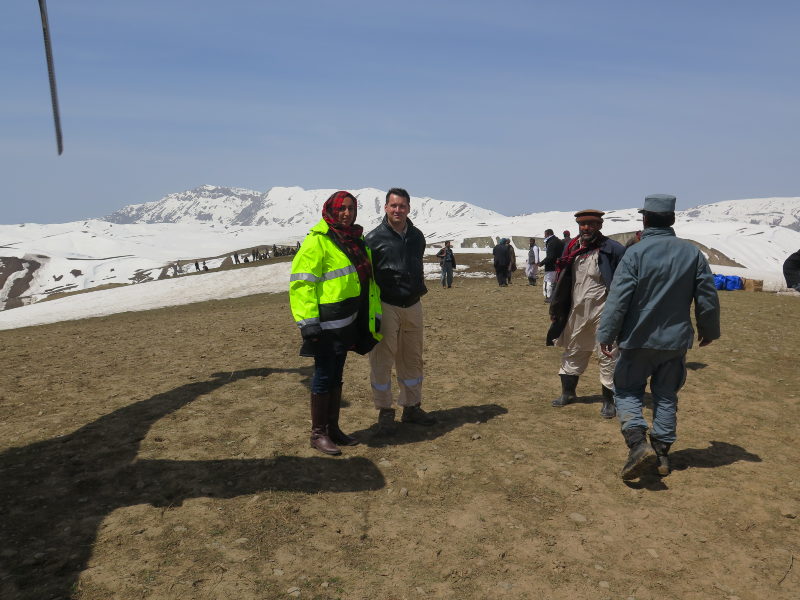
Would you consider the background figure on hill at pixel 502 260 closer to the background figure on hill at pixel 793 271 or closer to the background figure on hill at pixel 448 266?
the background figure on hill at pixel 448 266

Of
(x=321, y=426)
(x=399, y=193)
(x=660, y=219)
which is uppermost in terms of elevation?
(x=399, y=193)

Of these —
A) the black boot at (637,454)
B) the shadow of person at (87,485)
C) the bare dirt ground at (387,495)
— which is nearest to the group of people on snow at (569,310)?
the black boot at (637,454)

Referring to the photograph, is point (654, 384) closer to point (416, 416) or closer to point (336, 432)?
point (416, 416)

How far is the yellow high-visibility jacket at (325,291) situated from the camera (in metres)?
5.02

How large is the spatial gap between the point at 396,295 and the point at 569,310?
94.6 inches

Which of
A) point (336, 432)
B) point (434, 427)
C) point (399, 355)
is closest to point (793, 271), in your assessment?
point (434, 427)

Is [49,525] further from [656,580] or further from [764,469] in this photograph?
[764,469]

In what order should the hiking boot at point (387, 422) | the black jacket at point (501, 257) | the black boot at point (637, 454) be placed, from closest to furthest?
the black boot at point (637, 454)
the hiking boot at point (387, 422)
the black jacket at point (501, 257)

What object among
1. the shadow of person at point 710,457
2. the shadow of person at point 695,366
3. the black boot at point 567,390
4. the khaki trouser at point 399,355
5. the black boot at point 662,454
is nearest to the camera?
the black boot at point 662,454

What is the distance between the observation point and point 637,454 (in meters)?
4.60

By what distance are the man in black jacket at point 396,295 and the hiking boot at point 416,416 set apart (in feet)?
1.03

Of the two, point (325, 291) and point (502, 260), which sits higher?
point (325, 291)

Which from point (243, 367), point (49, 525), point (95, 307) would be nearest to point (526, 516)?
point (49, 525)

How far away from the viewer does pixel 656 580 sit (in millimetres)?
3473
